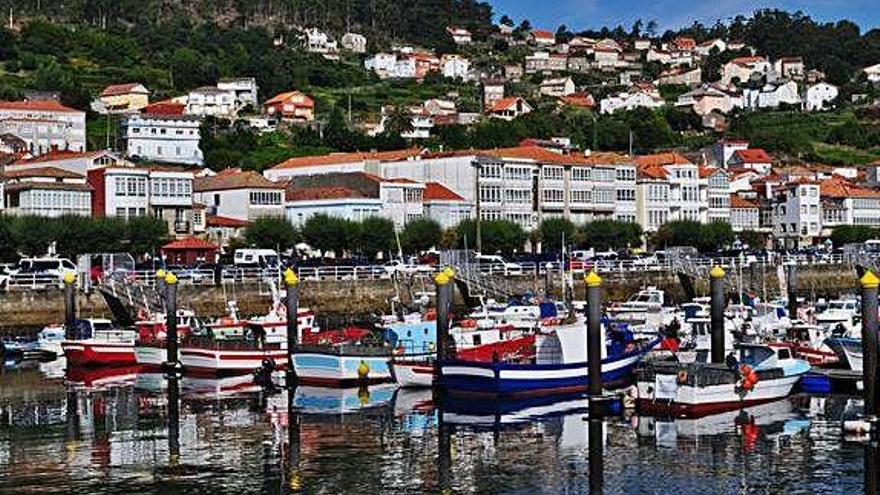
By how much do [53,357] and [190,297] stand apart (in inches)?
349

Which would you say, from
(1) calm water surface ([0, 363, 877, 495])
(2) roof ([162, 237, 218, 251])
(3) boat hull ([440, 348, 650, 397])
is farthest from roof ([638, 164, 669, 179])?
(3) boat hull ([440, 348, 650, 397])

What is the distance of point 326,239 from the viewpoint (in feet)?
284

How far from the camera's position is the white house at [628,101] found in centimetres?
18575

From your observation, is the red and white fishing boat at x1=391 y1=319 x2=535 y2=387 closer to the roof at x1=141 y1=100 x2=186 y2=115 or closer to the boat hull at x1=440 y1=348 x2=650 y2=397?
the boat hull at x1=440 y1=348 x2=650 y2=397

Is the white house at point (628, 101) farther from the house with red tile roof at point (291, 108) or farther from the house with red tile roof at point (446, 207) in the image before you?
the house with red tile roof at point (446, 207)

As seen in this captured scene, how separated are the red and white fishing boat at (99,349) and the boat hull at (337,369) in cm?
913

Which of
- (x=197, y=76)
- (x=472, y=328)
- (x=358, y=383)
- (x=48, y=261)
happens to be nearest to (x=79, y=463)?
(x=358, y=383)

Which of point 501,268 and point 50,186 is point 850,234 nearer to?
point 501,268

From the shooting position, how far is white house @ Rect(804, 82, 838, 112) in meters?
196

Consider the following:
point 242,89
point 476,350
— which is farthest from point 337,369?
point 242,89

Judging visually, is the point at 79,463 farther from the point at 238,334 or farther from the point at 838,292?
the point at 838,292

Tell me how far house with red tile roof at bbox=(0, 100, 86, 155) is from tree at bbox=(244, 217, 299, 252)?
42562mm

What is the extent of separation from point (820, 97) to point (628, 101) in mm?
29086

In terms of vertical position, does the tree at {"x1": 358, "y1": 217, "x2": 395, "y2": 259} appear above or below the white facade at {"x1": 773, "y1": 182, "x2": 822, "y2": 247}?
below
